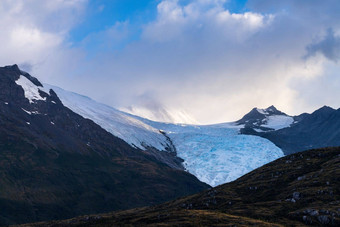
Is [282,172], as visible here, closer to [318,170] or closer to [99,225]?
[318,170]

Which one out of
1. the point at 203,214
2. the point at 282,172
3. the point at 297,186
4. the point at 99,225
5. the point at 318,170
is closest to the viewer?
the point at 203,214

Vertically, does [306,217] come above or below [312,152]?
below

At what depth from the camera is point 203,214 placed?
13212 centimetres

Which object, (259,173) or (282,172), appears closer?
(282,172)

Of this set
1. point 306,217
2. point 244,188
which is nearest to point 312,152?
point 244,188

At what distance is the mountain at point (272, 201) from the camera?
122 metres

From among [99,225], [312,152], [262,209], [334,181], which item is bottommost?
[99,225]

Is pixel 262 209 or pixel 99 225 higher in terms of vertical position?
pixel 262 209

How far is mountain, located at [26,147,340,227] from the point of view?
122m

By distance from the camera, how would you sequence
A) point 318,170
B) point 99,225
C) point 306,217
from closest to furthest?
point 306,217 < point 99,225 < point 318,170

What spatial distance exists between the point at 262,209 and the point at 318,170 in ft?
119

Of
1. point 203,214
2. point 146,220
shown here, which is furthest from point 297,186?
point 146,220

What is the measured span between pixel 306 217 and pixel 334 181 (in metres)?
30.3

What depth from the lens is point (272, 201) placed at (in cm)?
14462
